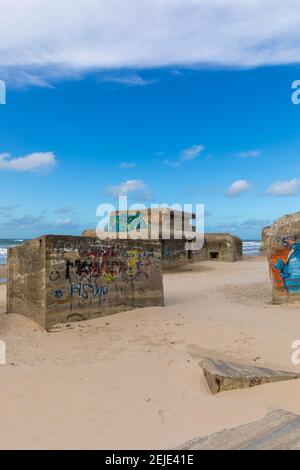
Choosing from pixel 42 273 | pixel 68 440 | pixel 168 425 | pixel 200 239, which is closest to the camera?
pixel 68 440

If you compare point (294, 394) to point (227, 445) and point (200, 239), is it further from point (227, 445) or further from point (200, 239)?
point (200, 239)

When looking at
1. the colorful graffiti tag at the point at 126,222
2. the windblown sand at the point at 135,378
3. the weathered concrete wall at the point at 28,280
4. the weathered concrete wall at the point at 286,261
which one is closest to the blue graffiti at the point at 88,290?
the windblown sand at the point at 135,378

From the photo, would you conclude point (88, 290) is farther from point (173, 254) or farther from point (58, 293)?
point (173, 254)

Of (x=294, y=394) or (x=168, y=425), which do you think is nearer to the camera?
(x=168, y=425)

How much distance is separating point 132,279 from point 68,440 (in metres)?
6.43

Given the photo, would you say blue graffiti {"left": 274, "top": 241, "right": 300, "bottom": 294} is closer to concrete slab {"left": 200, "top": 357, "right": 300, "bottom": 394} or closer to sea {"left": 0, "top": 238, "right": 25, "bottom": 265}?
concrete slab {"left": 200, "top": 357, "right": 300, "bottom": 394}

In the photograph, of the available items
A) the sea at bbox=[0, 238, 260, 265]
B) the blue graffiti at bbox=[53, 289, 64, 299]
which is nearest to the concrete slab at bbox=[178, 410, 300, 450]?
the blue graffiti at bbox=[53, 289, 64, 299]

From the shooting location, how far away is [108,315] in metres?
9.01

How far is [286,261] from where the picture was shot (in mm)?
11258

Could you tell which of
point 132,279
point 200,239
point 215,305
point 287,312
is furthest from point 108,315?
point 200,239

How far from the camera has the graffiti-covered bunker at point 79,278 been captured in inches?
322

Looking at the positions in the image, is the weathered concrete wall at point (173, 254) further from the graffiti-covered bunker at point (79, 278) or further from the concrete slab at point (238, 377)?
the concrete slab at point (238, 377)

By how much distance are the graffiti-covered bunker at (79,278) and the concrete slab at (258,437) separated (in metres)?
5.49

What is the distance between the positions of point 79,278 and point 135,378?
3804 mm
